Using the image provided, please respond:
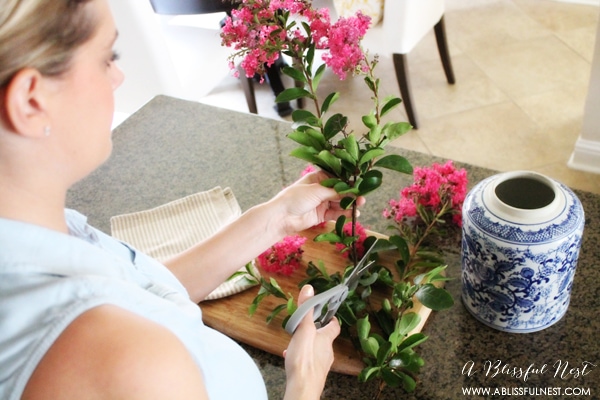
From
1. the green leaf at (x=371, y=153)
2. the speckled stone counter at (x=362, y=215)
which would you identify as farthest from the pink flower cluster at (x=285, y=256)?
the green leaf at (x=371, y=153)

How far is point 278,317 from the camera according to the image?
836mm

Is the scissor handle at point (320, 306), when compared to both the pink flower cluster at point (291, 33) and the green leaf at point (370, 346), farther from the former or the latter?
the pink flower cluster at point (291, 33)

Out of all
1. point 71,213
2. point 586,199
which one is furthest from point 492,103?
point 71,213

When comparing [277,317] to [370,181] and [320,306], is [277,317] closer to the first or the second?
[320,306]

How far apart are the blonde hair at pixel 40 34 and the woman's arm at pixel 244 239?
448 millimetres

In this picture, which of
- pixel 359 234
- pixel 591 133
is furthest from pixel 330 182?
pixel 591 133

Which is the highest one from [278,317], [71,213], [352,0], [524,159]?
[71,213]

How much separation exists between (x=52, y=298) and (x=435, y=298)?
0.46m

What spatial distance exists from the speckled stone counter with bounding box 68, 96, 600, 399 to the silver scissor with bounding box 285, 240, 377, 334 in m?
0.09

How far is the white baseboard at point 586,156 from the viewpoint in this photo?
226 centimetres

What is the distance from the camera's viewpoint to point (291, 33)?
2.37 ft

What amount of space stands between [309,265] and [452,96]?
224 centimetres

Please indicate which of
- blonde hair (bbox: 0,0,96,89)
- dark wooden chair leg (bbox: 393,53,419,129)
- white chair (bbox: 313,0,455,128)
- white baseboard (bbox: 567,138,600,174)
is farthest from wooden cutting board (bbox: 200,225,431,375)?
dark wooden chair leg (bbox: 393,53,419,129)

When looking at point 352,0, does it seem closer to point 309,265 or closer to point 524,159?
point 524,159
